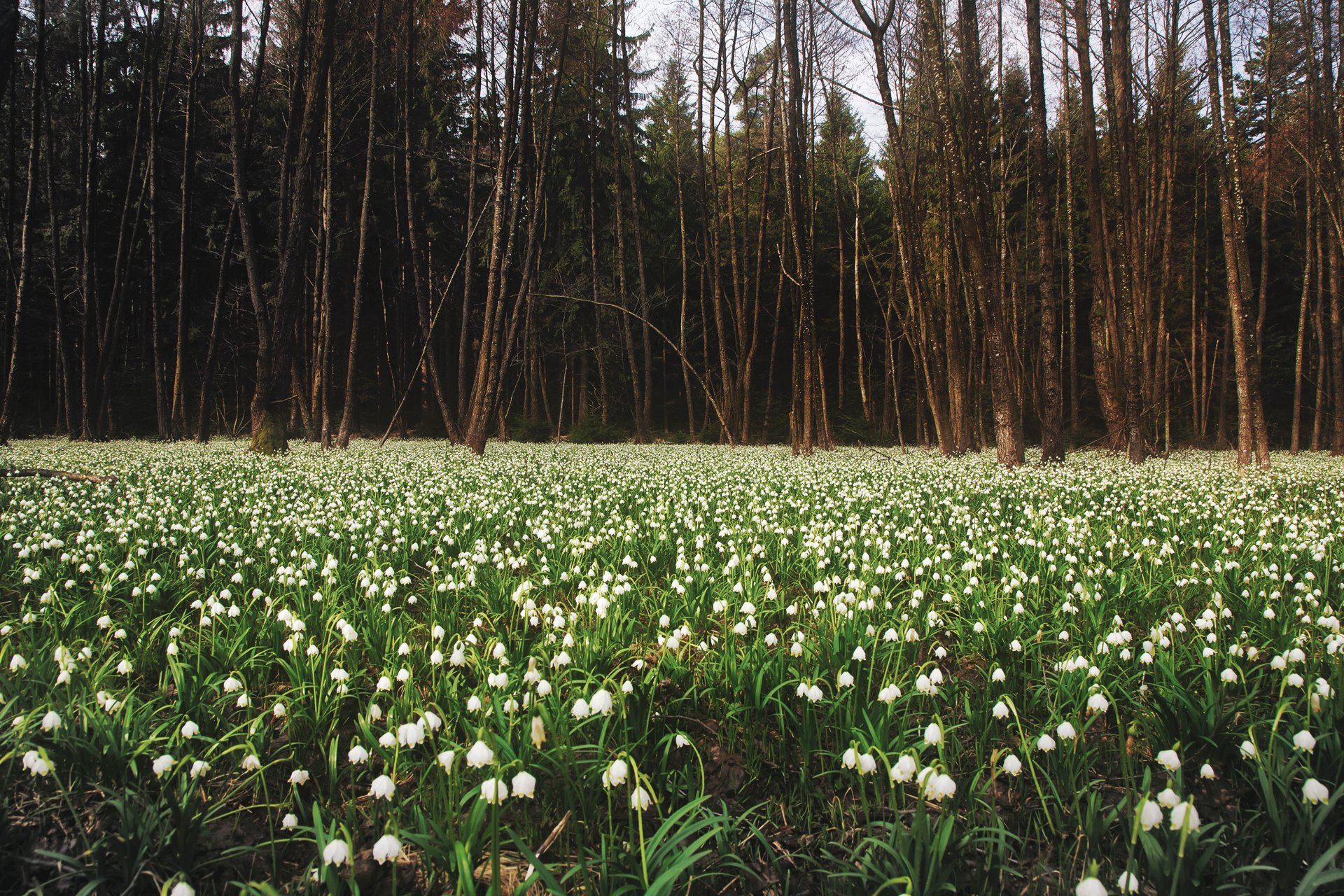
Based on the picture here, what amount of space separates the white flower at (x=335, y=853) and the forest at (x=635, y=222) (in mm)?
11795

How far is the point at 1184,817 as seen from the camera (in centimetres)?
150

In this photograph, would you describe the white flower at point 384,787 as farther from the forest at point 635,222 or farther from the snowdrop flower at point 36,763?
the forest at point 635,222

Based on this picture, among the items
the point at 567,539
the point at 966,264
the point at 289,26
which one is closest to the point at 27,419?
the point at 289,26

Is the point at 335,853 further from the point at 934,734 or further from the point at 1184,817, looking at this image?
the point at 1184,817

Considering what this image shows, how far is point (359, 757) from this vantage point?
7.08 ft

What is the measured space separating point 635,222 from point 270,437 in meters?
14.1

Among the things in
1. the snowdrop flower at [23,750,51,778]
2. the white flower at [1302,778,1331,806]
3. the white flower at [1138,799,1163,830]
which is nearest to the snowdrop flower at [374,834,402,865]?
the snowdrop flower at [23,750,51,778]

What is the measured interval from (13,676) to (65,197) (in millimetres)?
33571

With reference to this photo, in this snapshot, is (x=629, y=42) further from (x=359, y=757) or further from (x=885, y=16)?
(x=359, y=757)

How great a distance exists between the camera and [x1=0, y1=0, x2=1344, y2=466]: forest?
46.4 ft

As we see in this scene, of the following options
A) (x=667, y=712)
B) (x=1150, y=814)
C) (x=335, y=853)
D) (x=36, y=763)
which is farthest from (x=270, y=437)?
(x=1150, y=814)

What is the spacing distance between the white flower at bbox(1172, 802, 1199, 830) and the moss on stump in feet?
48.8

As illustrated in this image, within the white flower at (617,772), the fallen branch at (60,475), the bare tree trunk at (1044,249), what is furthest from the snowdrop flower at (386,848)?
the bare tree trunk at (1044,249)

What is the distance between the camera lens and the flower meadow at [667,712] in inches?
71.9
